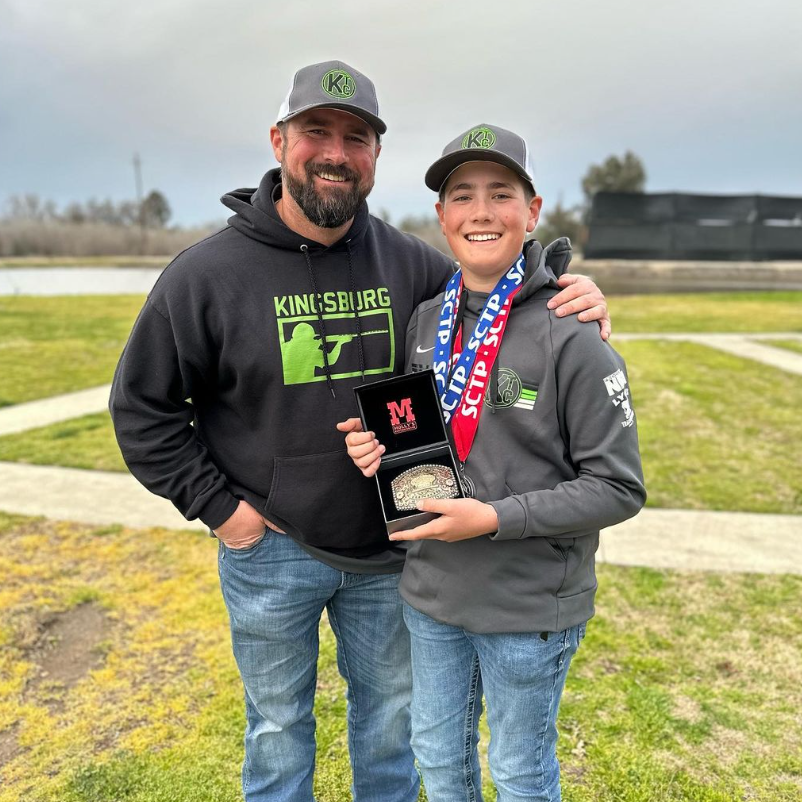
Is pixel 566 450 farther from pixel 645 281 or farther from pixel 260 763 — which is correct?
pixel 645 281

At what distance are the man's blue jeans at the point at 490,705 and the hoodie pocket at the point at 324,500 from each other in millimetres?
291

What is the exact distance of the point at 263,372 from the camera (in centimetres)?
193

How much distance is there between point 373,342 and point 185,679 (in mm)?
1954

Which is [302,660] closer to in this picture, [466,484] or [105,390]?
[466,484]

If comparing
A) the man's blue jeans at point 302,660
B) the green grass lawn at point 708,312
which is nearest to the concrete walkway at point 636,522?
the man's blue jeans at point 302,660

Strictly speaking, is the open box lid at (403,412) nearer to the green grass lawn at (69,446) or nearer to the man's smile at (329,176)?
the man's smile at (329,176)

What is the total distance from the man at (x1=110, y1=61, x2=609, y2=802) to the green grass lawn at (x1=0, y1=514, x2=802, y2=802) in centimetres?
67

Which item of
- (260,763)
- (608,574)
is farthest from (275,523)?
(608,574)

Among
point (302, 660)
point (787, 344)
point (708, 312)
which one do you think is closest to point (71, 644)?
point (302, 660)

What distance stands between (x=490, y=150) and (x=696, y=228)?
90.3 feet

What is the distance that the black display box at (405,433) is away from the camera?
5.59 ft

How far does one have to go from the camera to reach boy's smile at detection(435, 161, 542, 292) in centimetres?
178

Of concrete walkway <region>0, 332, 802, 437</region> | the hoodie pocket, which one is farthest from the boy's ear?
concrete walkway <region>0, 332, 802, 437</region>

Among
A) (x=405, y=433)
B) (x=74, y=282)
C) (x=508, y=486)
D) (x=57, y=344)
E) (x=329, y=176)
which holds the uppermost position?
(x=329, y=176)
